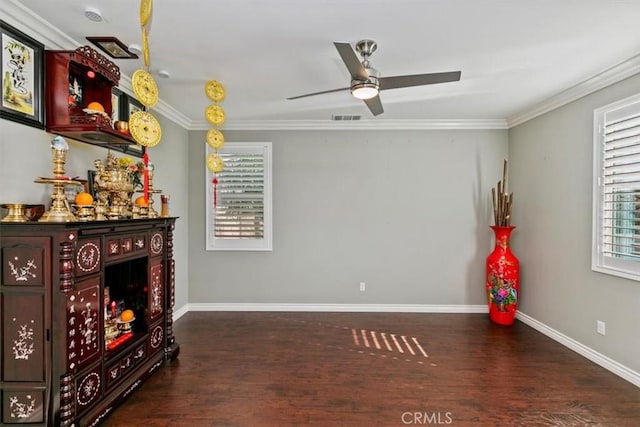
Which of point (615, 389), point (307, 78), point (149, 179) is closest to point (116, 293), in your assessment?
point (149, 179)

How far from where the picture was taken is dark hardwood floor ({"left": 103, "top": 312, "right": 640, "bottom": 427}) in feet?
7.62

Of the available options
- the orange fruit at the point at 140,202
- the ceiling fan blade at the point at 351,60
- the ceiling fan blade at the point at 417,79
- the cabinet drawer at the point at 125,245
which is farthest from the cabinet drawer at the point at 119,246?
the ceiling fan blade at the point at 417,79

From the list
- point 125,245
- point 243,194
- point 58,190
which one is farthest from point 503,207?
point 58,190

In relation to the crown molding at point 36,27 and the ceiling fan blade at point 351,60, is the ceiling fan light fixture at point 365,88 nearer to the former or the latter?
the ceiling fan blade at point 351,60

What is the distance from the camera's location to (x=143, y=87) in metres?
1.97

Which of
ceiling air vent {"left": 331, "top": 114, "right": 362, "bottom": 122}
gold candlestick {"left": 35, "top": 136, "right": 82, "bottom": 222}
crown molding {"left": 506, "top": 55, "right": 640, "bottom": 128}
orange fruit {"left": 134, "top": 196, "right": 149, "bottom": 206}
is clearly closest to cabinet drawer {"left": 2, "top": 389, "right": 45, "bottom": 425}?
gold candlestick {"left": 35, "top": 136, "right": 82, "bottom": 222}

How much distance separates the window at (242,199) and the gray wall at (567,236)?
3450 mm

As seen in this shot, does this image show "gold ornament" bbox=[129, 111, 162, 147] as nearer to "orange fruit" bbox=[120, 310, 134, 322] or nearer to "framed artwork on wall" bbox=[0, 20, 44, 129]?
"framed artwork on wall" bbox=[0, 20, 44, 129]

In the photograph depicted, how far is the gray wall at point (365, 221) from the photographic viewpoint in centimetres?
465

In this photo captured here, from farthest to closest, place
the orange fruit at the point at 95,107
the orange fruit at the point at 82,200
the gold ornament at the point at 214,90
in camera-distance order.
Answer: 1. the gold ornament at the point at 214,90
2. the orange fruit at the point at 95,107
3. the orange fruit at the point at 82,200

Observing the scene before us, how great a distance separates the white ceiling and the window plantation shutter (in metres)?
1.20

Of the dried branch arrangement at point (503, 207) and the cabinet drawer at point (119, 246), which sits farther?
the dried branch arrangement at point (503, 207)

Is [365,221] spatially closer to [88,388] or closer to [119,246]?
[119,246]

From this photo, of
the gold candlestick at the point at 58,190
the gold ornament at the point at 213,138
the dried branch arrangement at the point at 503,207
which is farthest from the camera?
the dried branch arrangement at the point at 503,207
